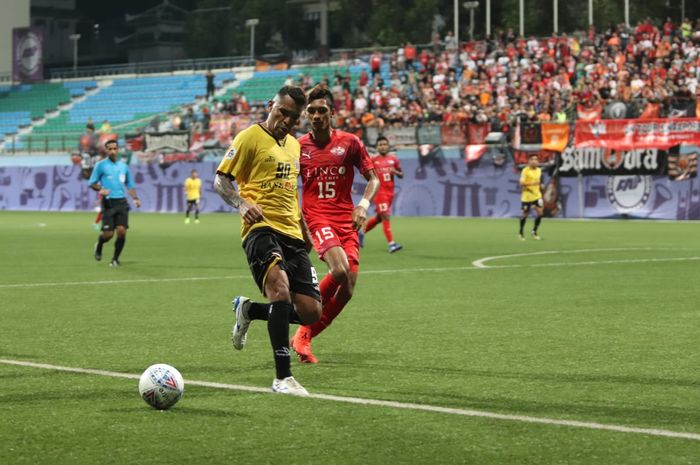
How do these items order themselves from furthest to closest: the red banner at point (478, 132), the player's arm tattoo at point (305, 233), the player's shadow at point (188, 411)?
the red banner at point (478, 132), the player's arm tattoo at point (305, 233), the player's shadow at point (188, 411)

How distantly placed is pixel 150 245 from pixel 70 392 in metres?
19.9

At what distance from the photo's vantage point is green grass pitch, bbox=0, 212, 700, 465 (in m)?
6.50

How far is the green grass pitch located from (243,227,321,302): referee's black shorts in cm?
68

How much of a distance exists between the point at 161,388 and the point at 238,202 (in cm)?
155

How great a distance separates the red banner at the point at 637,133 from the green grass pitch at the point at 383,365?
1718 centimetres

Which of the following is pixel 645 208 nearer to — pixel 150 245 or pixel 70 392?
pixel 150 245

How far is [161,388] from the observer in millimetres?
7547

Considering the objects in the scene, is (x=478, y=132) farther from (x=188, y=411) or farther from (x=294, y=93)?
(x=188, y=411)

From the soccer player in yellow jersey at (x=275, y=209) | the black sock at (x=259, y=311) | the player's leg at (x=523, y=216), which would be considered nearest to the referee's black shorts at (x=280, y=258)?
the soccer player in yellow jersey at (x=275, y=209)

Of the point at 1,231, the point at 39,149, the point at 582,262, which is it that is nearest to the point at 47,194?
the point at 39,149

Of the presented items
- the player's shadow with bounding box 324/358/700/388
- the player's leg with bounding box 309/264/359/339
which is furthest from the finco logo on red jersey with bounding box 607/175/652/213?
the player's shadow with bounding box 324/358/700/388

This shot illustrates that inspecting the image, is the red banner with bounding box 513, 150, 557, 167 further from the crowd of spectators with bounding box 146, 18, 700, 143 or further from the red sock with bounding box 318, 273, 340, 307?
the red sock with bounding box 318, 273, 340, 307

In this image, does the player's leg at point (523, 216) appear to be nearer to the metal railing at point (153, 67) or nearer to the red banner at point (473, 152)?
the red banner at point (473, 152)

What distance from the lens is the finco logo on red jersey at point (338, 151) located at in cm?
1070
